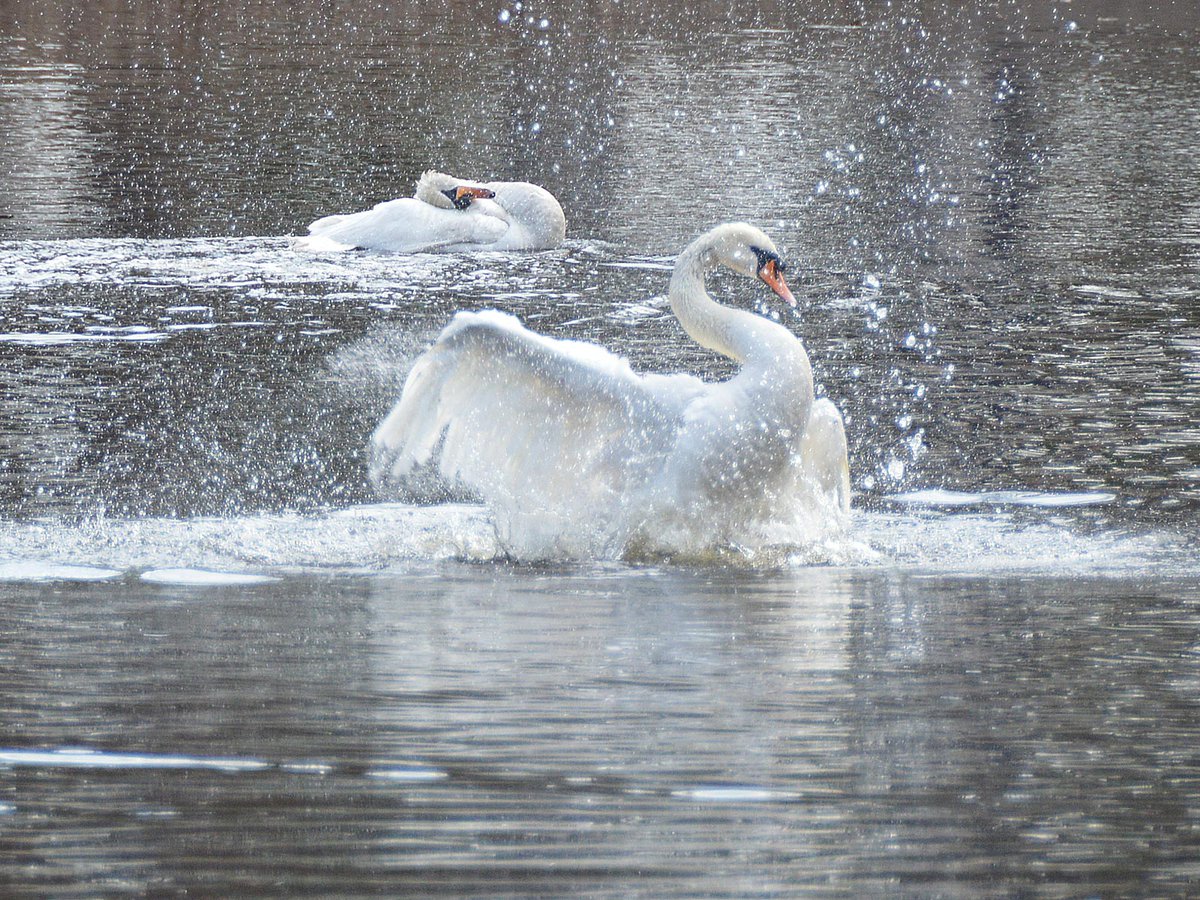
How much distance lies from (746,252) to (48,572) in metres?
3.10

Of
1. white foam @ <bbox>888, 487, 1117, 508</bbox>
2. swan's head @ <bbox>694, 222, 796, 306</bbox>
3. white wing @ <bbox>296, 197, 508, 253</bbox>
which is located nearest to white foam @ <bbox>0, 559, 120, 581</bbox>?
swan's head @ <bbox>694, 222, 796, 306</bbox>

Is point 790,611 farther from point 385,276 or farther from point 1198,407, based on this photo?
point 385,276

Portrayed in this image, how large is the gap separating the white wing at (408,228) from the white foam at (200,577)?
25.8ft

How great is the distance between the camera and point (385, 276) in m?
13.8

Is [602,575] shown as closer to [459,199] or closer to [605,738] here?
[605,738]

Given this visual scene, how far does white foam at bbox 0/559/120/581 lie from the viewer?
22.3ft

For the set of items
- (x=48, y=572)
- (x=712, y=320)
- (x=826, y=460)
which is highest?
(x=712, y=320)

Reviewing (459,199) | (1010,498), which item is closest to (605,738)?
(1010,498)

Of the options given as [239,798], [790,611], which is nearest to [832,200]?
[790,611]

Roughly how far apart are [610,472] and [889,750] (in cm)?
296

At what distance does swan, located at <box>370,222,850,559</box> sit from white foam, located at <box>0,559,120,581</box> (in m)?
1.24

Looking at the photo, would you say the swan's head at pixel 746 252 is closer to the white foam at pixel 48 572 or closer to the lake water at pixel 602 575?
the lake water at pixel 602 575

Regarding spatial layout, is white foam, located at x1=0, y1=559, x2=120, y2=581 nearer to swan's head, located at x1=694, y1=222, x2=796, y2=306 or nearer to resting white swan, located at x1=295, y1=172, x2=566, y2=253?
swan's head, located at x1=694, y1=222, x2=796, y2=306

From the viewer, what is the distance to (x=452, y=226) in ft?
48.9
